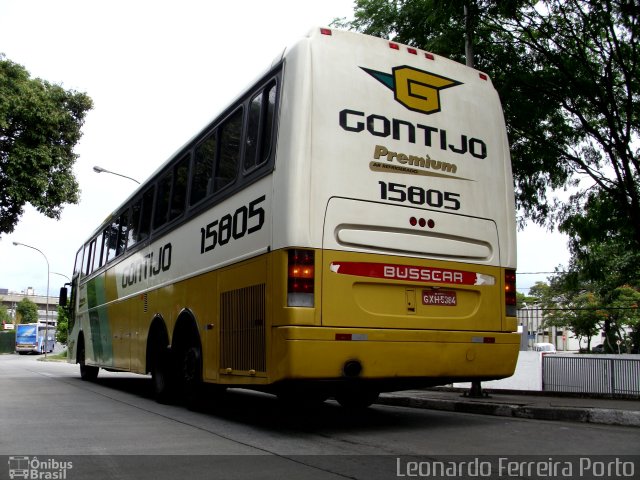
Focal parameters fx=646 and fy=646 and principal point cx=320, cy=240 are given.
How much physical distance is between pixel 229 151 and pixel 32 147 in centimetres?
1325

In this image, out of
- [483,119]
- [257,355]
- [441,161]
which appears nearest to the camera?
[257,355]

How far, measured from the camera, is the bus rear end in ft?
19.2

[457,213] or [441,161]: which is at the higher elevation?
[441,161]

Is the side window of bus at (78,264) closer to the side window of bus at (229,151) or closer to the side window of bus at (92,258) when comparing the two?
the side window of bus at (92,258)

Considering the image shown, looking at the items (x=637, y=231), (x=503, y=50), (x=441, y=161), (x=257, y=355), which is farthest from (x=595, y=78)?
(x=257, y=355)

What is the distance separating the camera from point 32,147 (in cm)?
1847

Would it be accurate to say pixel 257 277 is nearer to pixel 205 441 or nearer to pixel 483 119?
pixel 205 441

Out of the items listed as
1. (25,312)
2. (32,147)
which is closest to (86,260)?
(32,147)

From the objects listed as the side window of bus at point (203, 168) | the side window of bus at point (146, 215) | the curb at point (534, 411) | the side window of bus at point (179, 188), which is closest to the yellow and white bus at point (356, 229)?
the side window of bus at point (203, 168)

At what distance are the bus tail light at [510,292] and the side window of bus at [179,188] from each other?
14.3 feet

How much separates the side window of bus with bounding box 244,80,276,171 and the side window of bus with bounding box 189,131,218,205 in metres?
1.10

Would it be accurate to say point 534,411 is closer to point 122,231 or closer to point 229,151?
point 229,151

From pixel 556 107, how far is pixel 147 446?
382 inches

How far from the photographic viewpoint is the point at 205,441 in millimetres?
6086
